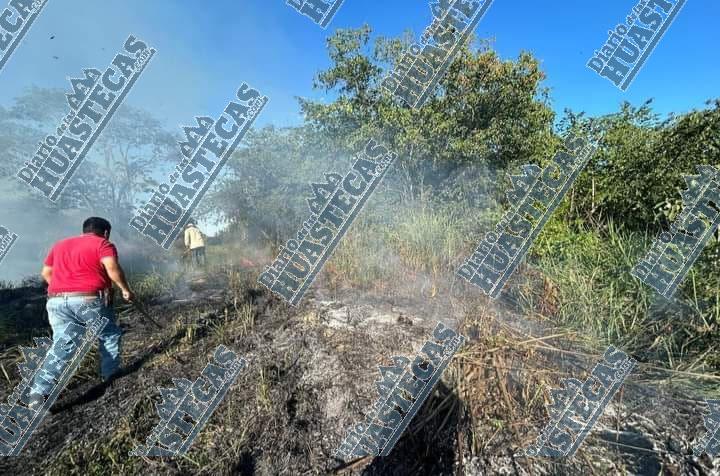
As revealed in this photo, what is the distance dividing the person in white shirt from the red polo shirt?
5172 millimetres

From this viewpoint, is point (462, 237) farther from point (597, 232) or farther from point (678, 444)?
point (678, 444)

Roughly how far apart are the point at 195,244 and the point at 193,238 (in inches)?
6.5

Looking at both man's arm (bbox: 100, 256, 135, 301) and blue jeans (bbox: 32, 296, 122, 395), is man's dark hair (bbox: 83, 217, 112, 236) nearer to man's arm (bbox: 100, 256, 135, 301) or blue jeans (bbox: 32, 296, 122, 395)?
man's arm (bbox: 100, 256, 135, 301)

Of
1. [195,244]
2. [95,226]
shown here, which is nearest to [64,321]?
[95,226]

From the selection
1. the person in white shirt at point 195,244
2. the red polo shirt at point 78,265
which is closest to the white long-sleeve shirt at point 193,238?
the person in white shirt at point 195,244

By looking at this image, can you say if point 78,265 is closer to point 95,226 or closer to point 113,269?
point 113,269

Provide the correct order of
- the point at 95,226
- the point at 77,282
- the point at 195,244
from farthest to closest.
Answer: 1. the point at 195,244
2. the point at 95,226
3. the point at 77,282

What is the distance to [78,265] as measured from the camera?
2.61 m

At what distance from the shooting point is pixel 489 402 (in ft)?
7.13

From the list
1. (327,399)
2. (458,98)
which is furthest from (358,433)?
(458,98)

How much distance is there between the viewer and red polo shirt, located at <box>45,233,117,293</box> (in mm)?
2598

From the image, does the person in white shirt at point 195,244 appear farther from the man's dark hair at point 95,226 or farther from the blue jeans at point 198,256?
the man's dark hair at point 95,226

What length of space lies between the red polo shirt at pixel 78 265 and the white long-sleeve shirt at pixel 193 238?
5177 mm

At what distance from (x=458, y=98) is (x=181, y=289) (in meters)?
7.88
